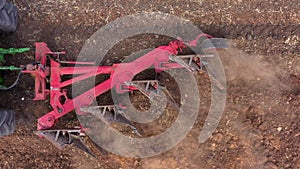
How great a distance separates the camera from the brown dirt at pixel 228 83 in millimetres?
6730

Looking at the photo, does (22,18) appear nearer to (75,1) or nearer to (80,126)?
(75,1)

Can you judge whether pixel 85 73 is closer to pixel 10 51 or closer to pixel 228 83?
pixel 10 51

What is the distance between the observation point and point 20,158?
23.2ft

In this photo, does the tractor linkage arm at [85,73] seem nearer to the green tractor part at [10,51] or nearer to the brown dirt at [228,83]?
the green tractor part at [10,51]

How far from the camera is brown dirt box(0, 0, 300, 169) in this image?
6730 mm

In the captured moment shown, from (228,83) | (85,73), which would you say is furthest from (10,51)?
(228,83)

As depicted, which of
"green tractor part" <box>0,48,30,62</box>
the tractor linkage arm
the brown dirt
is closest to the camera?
the tractor linkage arm

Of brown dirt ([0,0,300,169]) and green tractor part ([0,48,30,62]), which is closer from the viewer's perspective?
green tractor part ([0,48,30,62])

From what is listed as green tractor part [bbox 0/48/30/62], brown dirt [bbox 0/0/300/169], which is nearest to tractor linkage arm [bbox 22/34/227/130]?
green tractor part [bbox 0/48/30/62]

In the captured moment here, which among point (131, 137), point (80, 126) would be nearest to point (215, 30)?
point (131, 137)

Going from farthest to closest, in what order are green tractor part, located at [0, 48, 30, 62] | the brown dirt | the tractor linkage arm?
the brown dirt → green tractor part, located at [0, 48, 30, 62] → the tractor linkage arm

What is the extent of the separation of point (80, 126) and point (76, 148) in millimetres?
366

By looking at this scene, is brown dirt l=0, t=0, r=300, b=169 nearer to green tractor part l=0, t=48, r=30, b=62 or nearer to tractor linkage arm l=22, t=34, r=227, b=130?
green tractor part l=0, t=48, r=30, b=62

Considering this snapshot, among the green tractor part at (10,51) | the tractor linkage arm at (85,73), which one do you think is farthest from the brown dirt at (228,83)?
the tractor linkage arm at (85,73)
